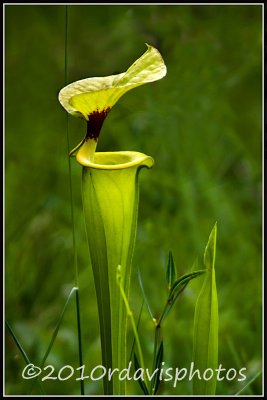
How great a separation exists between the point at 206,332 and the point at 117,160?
0.79ft

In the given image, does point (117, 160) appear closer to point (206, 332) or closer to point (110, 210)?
point (110, 210)

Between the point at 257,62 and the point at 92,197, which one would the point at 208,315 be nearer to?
the point at 92,197

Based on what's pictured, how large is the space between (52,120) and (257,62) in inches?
23.5

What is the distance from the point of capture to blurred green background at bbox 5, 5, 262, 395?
4.90 ft

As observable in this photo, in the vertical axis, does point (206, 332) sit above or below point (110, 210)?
below

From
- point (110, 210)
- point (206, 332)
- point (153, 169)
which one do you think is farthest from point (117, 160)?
point (153, 169)

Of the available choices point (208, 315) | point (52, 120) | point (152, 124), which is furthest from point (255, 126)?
point (208, 315)

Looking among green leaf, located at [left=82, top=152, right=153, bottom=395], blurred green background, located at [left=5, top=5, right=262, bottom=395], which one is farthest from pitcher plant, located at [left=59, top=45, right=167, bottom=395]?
blurred green background, located at [left=5, top=5, right=262, bottom=395]

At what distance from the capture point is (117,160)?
0.90 metres

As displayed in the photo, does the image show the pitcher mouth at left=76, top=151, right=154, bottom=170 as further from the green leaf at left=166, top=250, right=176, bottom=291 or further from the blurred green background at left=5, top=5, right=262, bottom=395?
the blurred green background at left=5, top=5, right=262, bottom=395

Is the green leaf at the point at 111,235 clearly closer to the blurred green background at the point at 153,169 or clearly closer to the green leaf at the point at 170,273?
the green leaf at the point at 170,273

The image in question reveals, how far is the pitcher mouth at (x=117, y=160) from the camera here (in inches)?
33.2

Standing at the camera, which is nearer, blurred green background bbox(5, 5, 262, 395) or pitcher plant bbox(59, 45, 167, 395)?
pitcher plant bbox(59, 45, 167, 395)

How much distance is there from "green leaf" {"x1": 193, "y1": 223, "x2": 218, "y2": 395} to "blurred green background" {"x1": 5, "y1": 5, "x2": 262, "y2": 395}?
1.28ft
